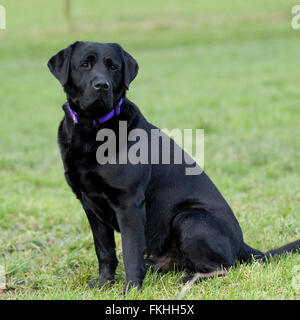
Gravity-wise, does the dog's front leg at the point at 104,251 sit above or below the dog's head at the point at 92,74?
below

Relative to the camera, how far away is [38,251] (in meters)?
4.75

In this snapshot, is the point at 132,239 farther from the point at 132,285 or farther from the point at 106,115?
the point at 106,115

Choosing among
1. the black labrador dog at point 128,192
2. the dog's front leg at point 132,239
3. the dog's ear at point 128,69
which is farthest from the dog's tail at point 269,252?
the dog's ear at point 128,69

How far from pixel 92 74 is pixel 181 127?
6.65 meters

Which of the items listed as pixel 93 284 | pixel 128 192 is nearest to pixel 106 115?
pixel 128 192

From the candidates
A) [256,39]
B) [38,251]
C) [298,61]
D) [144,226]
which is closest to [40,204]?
[38,251]

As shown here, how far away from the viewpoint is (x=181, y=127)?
1013 cm

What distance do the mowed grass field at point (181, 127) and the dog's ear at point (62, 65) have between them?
1.42 meters

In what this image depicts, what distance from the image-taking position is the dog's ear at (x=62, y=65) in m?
3.63

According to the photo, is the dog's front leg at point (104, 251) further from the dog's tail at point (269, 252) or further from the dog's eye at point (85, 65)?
the dog's eye at point (85, 65)

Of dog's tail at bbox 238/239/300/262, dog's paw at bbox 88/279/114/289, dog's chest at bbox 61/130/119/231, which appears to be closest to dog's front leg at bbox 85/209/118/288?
dog's paw at bbox 88/279/114/289

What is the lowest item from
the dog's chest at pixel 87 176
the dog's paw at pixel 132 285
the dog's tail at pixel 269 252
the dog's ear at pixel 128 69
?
the dog's paw at pixel 132 285

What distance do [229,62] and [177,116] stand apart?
25.3 feet
